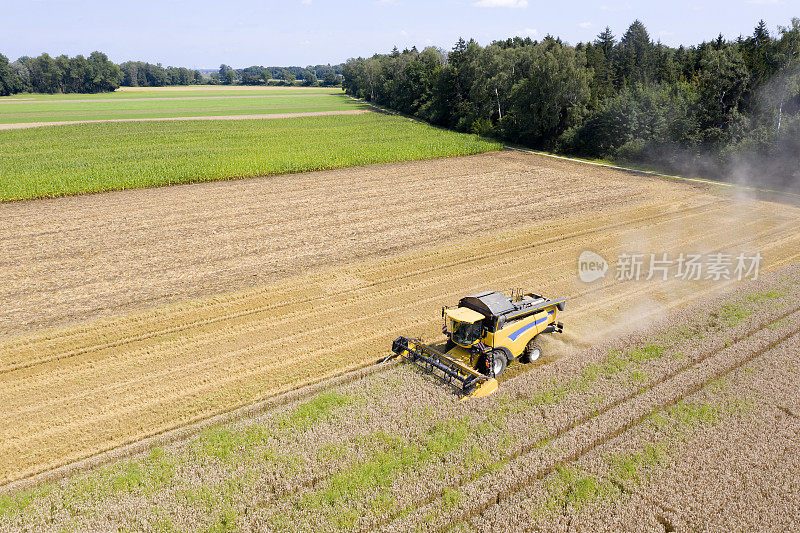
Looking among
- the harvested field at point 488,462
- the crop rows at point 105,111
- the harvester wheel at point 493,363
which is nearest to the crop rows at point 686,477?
the harvested field at point 488,462

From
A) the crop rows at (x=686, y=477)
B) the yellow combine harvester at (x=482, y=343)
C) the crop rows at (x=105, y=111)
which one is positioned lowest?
the crop rows at (x=686, y=477)

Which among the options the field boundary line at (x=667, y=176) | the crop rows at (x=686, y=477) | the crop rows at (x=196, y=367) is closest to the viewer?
the crop rows at (x=686, y=477)

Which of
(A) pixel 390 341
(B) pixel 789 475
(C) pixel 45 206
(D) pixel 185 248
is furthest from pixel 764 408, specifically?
(C) pixel 45 206

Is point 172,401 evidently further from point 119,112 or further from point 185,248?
point 119,112

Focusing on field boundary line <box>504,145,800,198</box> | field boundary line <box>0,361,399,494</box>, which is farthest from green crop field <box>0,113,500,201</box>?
field boundary line <box>0,361,399,494</box>

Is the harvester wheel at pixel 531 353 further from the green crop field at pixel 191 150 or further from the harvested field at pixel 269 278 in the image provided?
the green crop field at pixel 191 150

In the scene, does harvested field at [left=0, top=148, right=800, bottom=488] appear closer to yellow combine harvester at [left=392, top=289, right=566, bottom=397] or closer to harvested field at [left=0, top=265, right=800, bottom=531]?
yellow combine harvester at [left=392, top=289, right=566, bottom=397]
